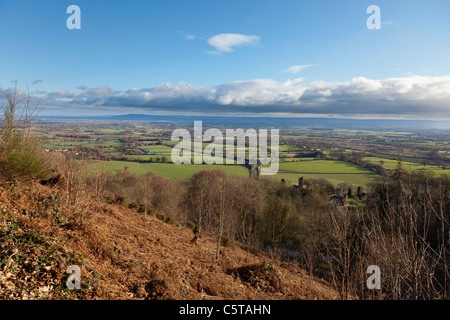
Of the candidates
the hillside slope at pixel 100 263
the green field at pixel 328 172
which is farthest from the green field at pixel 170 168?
the hillside slope at pixel 100 263

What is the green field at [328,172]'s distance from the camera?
4281 cm

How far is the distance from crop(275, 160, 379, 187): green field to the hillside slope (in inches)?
1338

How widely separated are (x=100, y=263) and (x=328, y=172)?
164ft

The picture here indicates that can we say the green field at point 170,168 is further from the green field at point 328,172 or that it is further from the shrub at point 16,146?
the shrub at point 16,146

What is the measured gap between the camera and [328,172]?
161 feet

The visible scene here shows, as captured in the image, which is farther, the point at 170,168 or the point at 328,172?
the point at 170,168

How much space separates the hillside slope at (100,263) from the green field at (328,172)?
33979 mm

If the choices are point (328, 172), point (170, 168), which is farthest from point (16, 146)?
point (328, 172)

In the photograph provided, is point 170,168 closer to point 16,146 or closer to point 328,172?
point 328,172

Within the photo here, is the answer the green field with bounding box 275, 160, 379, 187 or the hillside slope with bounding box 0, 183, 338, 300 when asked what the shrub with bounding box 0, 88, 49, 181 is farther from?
the green field with bounding box 275, 160, 379, 187

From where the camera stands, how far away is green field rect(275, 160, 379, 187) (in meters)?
42.8

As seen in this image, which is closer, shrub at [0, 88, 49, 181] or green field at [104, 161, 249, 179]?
shrub at [0, 88, 49, 181]

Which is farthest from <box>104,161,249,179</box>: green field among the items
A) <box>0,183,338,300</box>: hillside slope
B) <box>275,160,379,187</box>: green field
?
<box>0,183,338,300</box>: hillside slope
